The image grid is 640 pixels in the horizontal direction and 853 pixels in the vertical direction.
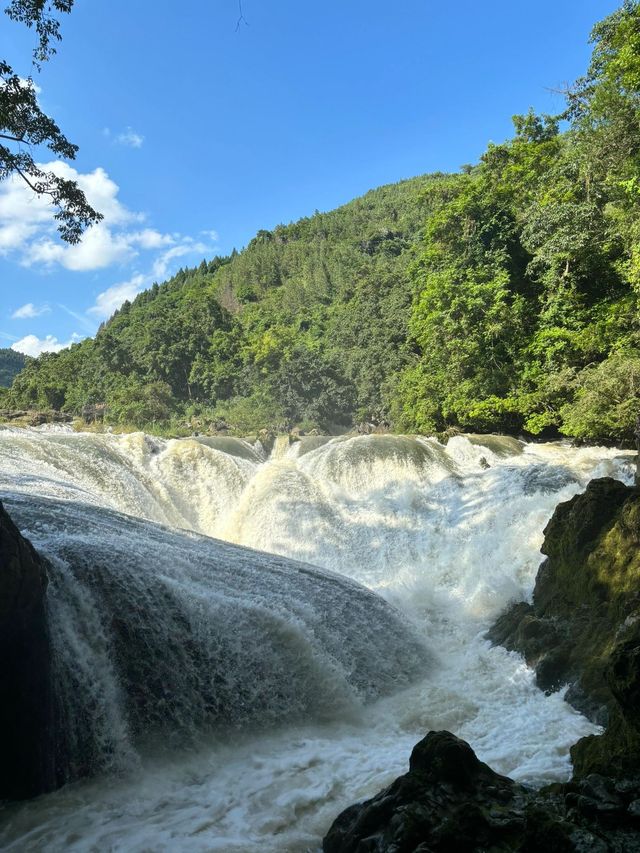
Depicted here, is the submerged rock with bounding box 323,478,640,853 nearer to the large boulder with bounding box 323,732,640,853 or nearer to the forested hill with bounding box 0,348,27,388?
the large boulder with bounding box 323,732,640,853

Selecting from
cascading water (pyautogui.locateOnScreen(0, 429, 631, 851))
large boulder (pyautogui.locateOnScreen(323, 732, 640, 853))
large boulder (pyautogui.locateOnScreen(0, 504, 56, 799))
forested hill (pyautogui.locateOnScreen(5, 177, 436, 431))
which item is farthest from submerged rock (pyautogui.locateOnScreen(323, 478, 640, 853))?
forested hill (pyautogui.locateOnScreen(5, 177, 436, 431))

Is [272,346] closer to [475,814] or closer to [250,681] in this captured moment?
[250,681]

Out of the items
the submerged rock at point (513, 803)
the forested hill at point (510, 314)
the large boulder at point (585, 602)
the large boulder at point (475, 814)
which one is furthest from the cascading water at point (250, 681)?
the forested hill at point (510, 314)

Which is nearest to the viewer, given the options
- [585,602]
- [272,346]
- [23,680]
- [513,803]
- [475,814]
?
[475,814]

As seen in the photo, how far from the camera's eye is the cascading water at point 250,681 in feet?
13.9

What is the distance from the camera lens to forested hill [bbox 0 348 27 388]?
356ft

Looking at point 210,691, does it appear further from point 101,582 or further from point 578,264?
point 578,264

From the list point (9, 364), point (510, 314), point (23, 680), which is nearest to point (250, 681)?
point (23, 680)

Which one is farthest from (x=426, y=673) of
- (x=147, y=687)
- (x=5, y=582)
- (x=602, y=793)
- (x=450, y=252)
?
(x=450, y=252)

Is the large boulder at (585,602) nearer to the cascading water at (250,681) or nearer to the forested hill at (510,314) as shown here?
the cascading water at (250,681)

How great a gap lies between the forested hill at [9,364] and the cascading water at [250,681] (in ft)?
367

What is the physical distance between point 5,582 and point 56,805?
1.79 m

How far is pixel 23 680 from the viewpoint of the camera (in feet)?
14.0

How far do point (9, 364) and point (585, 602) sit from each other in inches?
5191
